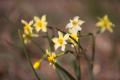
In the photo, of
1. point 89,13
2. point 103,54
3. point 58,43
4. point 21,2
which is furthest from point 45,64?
point 58,43

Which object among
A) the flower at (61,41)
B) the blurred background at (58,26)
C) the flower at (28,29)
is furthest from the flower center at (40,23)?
the blurred background at (58,26)

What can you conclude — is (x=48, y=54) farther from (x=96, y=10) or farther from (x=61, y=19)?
(x=61, y=19)

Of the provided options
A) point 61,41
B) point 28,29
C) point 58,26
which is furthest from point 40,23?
point 58,26

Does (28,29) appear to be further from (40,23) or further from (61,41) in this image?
(61,41)

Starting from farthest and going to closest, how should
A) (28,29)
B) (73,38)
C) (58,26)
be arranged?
(58,26) < (28,29) < (73,38)

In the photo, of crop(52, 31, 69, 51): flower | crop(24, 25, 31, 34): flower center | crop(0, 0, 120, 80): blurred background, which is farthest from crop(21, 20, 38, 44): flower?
crop(0, 0, 120, 80): blurred background

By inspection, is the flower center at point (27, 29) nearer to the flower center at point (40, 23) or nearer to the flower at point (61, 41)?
the flower center at point (40, 23)

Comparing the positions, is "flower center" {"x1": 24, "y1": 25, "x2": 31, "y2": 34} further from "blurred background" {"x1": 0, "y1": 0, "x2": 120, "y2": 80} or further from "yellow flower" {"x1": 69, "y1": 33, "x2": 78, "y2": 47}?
"blurred background" {"x1": 0, "y1": 0, "x2": 120, "y2": 80}

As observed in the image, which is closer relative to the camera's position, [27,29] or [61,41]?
[61,41]
